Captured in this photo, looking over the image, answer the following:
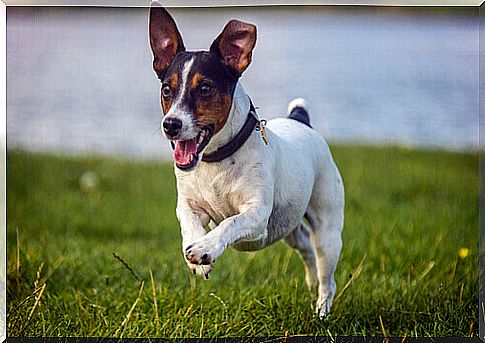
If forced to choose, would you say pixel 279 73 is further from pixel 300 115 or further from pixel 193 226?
pixel 193 226

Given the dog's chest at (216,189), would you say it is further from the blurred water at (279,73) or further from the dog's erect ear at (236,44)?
the blurred water at (279,73)

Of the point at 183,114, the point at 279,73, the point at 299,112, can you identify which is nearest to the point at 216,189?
the point at 183,114

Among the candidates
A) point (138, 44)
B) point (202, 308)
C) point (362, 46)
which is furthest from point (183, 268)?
point (362, 46)

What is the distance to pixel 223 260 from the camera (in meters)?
4.88

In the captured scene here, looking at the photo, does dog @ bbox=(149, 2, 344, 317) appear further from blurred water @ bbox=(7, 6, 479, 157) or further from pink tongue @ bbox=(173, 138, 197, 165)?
blurred water @ bbox=(7, 6, 479, 157)

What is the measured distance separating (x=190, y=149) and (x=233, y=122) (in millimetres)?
236

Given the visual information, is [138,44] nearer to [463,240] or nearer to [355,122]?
[355,122]

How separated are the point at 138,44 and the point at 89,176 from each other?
2.26 meters

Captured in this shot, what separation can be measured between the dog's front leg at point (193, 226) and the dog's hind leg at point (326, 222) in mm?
614

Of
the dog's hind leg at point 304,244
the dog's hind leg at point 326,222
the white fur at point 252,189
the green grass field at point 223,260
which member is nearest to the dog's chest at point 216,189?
the white fur at point 252,189

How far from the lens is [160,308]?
3.78 metres

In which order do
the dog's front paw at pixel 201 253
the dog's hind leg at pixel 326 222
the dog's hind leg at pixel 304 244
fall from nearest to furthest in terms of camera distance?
the dog's front paw at pixel 201 253 → the dog's hind leg at pixel 326 222 → the dog's hind leg at pixel 304 244

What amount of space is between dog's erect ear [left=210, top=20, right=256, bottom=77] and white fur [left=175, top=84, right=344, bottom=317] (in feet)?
0.43

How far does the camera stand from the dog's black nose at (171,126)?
2521 mm
